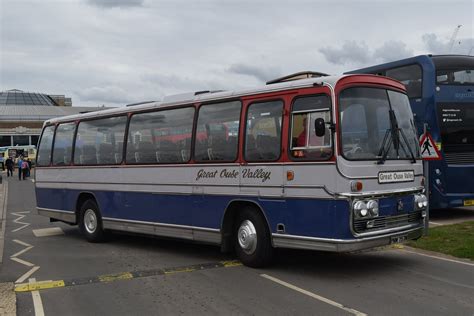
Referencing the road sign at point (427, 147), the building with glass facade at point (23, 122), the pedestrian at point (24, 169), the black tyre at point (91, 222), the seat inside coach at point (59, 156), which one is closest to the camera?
the road sign at point (427, 147)

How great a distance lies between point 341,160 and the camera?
6805 millimetres

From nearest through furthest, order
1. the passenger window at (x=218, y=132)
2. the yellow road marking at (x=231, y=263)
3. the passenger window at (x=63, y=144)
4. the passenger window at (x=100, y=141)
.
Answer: the yellow road marking at (x=231, y=263) → the passenger window at (x=218, y=132) → the passenger window at (x=100, y=141) → the passenger window at (x=63, y=144)

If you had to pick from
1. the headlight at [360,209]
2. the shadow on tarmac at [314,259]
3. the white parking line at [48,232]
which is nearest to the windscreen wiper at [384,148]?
the headlight at [360,209]

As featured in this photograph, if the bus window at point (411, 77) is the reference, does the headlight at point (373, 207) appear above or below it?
below

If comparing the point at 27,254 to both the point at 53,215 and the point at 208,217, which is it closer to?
the point at 53,215

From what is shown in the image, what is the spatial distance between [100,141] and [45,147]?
9.40ft

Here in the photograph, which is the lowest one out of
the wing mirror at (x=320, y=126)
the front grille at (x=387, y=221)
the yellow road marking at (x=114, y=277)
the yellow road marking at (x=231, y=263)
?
the yellow road marking at (x=114, y=277)

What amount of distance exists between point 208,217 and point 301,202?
1999 mm

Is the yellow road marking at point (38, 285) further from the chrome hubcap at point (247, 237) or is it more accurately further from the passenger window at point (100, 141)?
the passenger window at point (100, 141)

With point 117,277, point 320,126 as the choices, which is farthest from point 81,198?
point 320,126

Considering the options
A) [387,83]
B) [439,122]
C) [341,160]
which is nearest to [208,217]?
[341,160]

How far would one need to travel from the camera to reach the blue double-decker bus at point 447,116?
42.3ft

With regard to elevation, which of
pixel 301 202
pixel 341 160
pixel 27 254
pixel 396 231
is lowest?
pixel 27 254

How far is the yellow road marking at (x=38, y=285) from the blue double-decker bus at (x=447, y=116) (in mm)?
9425
